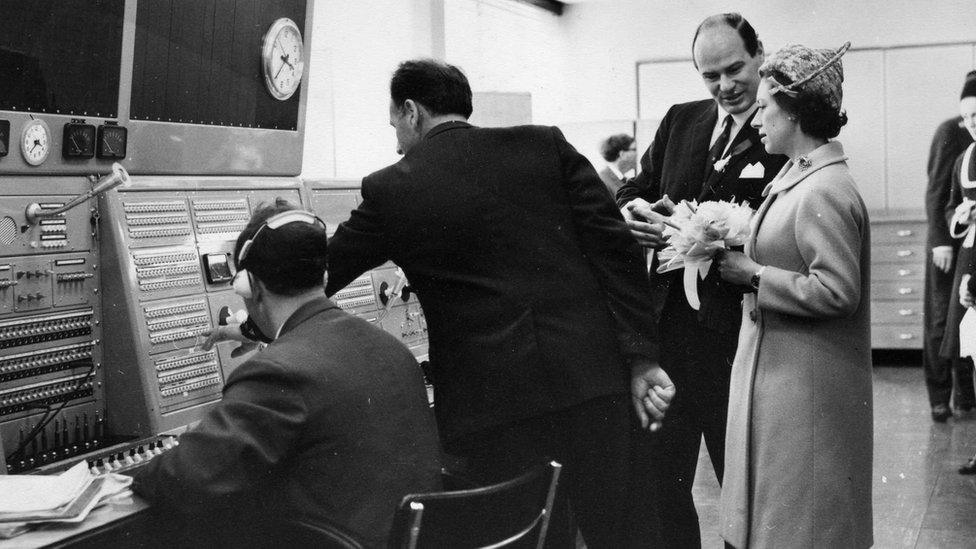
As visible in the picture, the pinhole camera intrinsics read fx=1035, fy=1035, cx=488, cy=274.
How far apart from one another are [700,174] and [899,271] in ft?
19.2

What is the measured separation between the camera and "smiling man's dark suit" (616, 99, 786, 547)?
Answer: 2.84m

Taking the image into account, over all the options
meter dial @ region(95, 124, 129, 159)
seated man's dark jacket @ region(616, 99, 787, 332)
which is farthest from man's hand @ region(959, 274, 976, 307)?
meter dial @ region(95, 124, 129, 159)

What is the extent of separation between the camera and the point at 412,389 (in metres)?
1.94

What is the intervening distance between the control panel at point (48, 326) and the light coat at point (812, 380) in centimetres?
158

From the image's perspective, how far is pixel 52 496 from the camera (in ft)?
5.90

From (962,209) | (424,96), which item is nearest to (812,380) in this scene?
(424,96)

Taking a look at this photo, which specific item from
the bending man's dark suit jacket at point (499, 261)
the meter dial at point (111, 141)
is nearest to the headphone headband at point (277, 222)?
the bending man's dark suit jacket at point (499, 261)

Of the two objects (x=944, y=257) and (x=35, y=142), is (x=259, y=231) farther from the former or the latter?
(x=944, y=257)

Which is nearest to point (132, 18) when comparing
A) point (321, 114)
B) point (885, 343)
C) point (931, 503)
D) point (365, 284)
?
point (365, 284)

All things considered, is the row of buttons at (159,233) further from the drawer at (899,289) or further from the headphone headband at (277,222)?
the drawer at (899,289)

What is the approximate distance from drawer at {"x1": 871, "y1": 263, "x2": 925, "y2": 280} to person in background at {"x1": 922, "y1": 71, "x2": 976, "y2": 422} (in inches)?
66.3

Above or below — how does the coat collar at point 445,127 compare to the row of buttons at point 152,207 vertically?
above

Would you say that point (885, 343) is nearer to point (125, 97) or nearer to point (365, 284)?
point (365, 284)

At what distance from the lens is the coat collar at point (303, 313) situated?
192 cm
